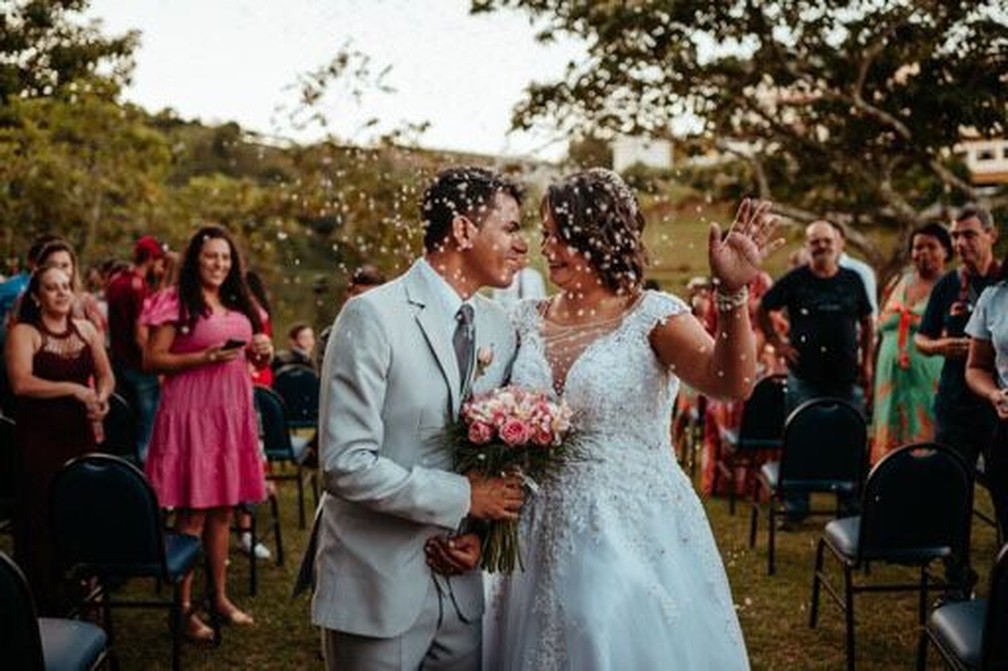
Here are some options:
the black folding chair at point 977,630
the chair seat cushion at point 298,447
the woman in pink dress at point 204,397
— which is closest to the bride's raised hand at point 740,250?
the black folding chair at point 977,630

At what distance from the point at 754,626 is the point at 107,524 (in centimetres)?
302

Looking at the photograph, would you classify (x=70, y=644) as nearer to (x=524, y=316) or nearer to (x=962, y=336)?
(x=524, y=316)

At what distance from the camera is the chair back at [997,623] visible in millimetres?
2987

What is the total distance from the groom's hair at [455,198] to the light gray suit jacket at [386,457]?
0.12 metres

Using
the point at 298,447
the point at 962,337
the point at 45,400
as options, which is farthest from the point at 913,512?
the point at 298,447

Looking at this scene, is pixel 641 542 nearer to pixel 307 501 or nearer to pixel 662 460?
pixel 662 460

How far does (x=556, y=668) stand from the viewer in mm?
2760

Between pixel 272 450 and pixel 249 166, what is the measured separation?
21.6m

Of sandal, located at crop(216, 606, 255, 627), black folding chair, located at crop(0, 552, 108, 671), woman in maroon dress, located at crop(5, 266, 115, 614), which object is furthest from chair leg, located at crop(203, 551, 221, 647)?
black folding chair, located at crop(0, 552, 108, 671)

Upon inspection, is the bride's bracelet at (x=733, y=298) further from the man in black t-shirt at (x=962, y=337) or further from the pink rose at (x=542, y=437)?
the man in black t-shirt at (x=962, y=337)

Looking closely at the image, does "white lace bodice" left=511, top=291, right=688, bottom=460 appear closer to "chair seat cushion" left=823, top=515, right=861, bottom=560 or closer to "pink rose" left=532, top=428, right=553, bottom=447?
"pink rose" left=532, top=428, right=553, bottom=447

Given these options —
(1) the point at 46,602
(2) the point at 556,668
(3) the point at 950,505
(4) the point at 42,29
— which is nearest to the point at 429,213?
(2) the point at 556,668

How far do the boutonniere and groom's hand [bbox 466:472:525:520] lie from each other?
1.01ft

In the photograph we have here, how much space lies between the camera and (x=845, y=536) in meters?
4.63
